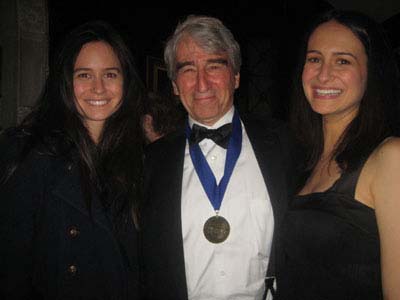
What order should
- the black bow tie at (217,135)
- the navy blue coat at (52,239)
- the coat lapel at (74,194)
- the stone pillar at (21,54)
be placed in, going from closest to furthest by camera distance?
the navy blue coat at (52,239) → the coat lapel at (74,194) → the black bow tie at (217,135) → the stone pillar at (21,54)

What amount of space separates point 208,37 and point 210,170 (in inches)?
33.0

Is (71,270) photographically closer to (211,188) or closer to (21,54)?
(211,188)

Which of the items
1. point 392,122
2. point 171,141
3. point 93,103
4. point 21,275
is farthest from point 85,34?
point 392,122

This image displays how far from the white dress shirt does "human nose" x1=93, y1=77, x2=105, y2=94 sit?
0.78 m

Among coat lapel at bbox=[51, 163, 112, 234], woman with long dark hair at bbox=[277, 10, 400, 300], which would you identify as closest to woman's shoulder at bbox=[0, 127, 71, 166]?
coat lapel at bbox=[51, 163, 112, 234]

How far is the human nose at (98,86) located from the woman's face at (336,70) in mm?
1168

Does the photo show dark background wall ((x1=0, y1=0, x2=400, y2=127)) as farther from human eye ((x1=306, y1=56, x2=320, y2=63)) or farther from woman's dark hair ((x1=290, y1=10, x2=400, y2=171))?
woman's dark hair ((x1=290, y1=10, x2=400, y2=171))

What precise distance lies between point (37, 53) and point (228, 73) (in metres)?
2.59

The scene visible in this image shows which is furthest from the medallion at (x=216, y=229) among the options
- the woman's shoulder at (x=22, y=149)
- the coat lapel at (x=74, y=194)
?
the woman's shoulder at (x=22, y=149)

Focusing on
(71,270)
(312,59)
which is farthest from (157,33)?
(71,270)

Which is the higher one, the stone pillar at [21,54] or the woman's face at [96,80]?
the stone pillar at [21,54]

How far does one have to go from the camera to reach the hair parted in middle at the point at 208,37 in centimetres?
222

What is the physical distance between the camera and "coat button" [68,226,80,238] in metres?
1.78

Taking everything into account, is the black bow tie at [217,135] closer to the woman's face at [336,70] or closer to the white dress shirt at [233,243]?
the white dress shirt at [233,243]
